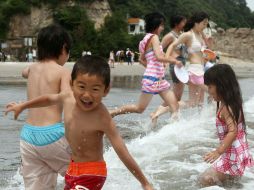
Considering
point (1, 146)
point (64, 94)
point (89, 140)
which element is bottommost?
point (1, 146)

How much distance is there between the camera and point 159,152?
5.69 metres

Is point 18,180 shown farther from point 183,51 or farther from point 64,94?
point 183,51

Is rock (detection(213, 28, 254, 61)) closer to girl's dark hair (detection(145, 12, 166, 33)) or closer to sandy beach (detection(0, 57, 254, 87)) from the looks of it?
sandy beach (detection(0, 57, 254, 87))

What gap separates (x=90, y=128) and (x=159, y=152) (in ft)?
9.17

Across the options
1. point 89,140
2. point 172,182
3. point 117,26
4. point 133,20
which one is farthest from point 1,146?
point 133,20

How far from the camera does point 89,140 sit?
3.01 meters

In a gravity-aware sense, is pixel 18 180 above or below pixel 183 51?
below

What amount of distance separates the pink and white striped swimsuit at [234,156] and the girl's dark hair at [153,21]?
326cm

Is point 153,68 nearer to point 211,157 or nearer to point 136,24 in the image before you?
point 211,157

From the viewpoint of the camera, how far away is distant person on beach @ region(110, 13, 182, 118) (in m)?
7.20

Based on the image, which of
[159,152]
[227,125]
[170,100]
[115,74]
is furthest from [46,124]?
[115,74]

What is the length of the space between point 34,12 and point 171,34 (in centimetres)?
5754

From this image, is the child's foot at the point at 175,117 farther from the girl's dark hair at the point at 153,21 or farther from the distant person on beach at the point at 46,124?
the distant person on beach at the point at 46,124

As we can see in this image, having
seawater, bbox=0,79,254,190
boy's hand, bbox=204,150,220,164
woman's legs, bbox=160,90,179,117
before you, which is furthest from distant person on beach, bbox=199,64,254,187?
woman's legs, bbox=160,90,179,117
